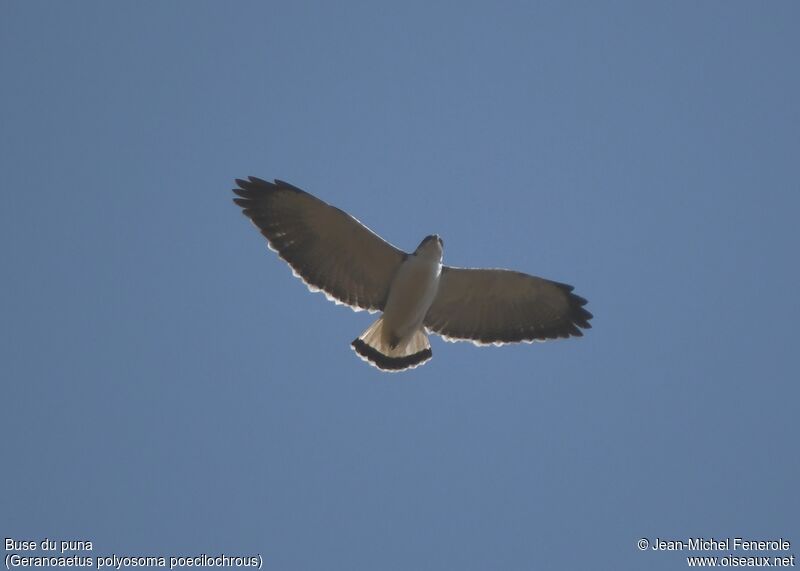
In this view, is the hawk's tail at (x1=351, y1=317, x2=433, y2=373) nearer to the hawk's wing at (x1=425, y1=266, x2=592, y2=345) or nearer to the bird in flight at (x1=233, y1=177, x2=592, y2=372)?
the bird in flight at (x1=233, y1=177, x2=592, y2=372)

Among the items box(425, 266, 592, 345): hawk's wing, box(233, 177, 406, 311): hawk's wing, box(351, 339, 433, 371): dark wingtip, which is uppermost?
box(233, 177, 406, 311): hawk's wing

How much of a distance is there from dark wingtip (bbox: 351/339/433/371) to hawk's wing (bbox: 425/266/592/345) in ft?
1.59

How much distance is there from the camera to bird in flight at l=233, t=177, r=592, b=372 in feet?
40.0

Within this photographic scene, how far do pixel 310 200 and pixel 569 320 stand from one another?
3.58m

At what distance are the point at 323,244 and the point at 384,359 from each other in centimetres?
161

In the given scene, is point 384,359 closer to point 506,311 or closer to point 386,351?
point 386,351

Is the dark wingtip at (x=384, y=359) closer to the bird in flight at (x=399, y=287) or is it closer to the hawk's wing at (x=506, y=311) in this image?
the bird in flight at (x=399, y=287)

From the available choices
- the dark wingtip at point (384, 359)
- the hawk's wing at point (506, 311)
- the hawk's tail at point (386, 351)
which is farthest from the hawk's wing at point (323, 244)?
the hawk's wing at point (506, 311)

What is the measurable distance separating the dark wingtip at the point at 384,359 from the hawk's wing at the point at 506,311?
1.59 feet

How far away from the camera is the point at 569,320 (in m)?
13.0

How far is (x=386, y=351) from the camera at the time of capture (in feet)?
42.1

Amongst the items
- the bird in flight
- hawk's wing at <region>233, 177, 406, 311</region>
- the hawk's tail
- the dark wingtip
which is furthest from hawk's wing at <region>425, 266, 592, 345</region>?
hawk's wing at <region>233, 177, 406, 311</region>

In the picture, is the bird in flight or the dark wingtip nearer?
the bird in flight

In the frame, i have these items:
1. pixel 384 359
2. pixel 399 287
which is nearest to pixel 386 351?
pixel 384 359
